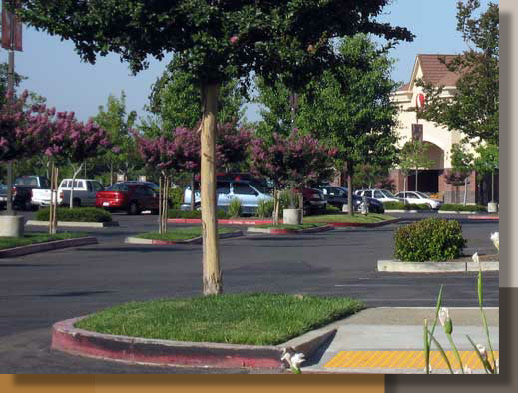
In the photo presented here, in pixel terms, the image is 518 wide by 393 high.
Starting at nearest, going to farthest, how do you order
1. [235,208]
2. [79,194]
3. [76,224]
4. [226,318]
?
[226,318]
[76,224]
[235,208]
[79,194]

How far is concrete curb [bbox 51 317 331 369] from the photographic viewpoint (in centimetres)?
943

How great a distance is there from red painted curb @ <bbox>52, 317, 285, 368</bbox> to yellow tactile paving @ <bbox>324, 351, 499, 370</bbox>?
2.11 ft

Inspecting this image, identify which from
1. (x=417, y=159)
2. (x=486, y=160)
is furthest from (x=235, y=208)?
(x=417, y=159)

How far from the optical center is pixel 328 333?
10.6 meters

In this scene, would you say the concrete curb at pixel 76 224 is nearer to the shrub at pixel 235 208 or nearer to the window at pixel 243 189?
the shrub at pixel 235 208

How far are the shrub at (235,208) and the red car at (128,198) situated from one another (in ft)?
23.9

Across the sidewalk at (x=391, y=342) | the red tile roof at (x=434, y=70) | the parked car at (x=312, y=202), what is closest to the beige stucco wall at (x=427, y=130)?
the red tile roof at (x=434, y=70)

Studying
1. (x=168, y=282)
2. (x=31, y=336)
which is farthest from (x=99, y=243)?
(x=31, y=336)

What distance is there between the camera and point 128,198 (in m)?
51.6

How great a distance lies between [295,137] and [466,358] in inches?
1262

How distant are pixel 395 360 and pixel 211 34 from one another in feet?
15.3

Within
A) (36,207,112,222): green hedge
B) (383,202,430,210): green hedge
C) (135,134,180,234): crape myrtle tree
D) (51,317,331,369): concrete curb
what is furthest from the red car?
(51,317,331,369): concrete curb

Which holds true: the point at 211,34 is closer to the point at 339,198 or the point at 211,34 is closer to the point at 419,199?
the point at 339,198

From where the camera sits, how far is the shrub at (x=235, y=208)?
46156 mm
